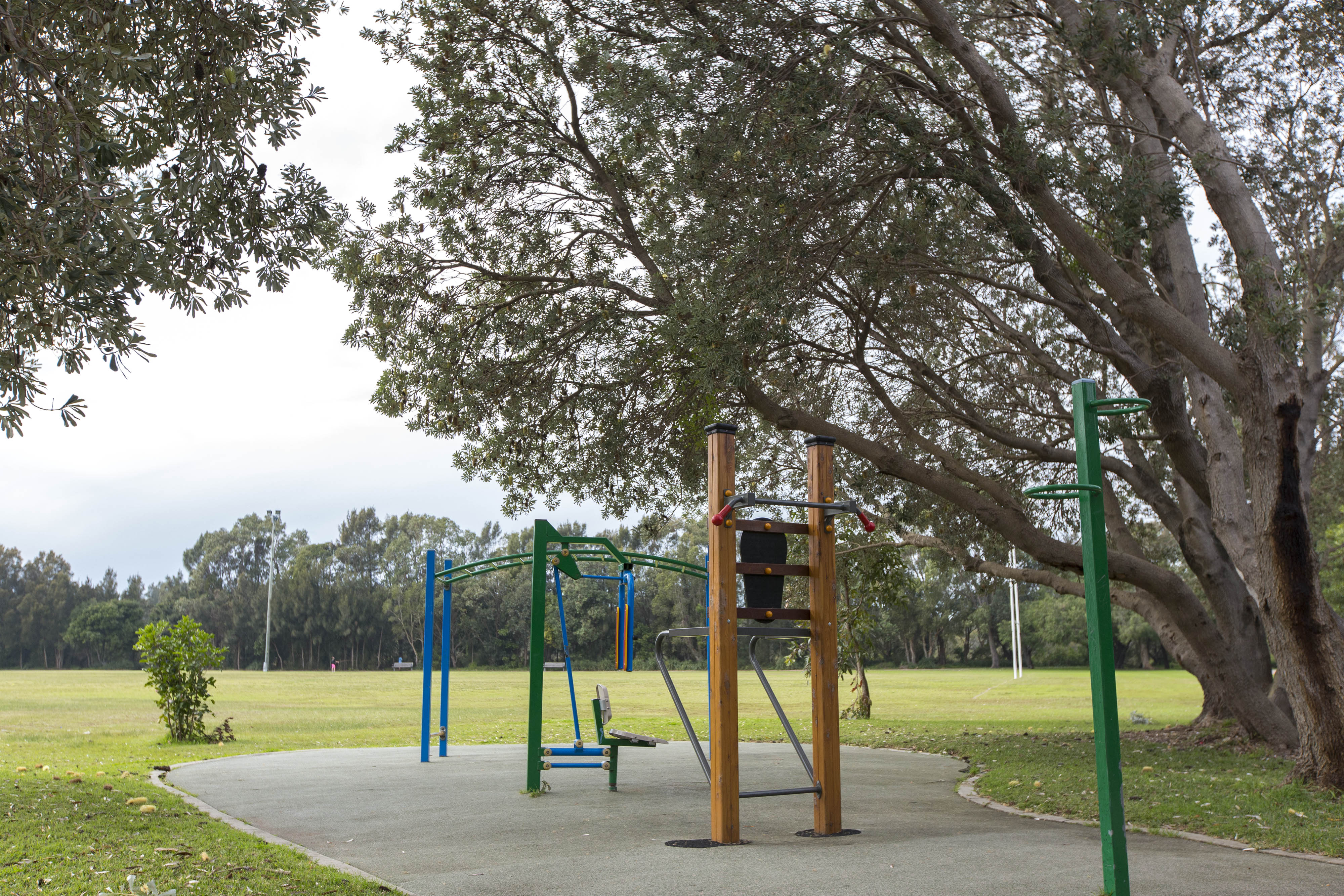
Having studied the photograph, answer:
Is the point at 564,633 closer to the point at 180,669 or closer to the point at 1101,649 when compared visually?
the point at 1101,649

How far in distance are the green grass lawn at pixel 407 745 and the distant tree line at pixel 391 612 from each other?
1907 cm

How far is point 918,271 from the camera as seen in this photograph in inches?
428

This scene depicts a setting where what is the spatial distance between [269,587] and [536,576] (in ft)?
225

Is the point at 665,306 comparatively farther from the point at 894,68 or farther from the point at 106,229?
the point at 106,229

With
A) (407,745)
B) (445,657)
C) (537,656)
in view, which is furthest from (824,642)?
(407,745)

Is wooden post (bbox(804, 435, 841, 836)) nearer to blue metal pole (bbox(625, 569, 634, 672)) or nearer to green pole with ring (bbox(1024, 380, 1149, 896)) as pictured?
→ green pole with ring (bbox(1024, 380, 1149, 896))

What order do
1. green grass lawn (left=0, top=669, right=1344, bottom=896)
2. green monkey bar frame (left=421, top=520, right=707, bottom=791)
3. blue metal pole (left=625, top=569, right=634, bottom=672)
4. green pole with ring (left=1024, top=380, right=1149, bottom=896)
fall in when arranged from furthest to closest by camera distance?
blue metal pole (left=625, top=569, right=634, bottom=672)
green monkey bar frame (left=421, top=520, right=707, bottom=791)
green grass lawn (left=0, top=669, right=1344, bottom=896)
green pole with ring (left=1024, top=380, right=1149, bottom=896)

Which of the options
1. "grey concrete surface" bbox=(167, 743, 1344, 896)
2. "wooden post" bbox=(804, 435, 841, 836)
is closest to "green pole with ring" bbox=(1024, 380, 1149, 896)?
"grey concrete surface" bbox=(167, 743, 1344, 896)

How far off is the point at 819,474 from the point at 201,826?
4839mm

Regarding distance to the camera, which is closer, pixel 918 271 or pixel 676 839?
pixel 676 839

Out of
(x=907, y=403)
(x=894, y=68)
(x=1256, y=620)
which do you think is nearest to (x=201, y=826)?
(x=894, y=68)

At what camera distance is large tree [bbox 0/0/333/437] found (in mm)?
6008

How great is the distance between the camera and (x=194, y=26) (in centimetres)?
770

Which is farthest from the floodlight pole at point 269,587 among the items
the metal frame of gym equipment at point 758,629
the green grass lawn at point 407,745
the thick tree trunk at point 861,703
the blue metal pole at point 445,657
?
the metal frame of gym equipment at point 758,629
